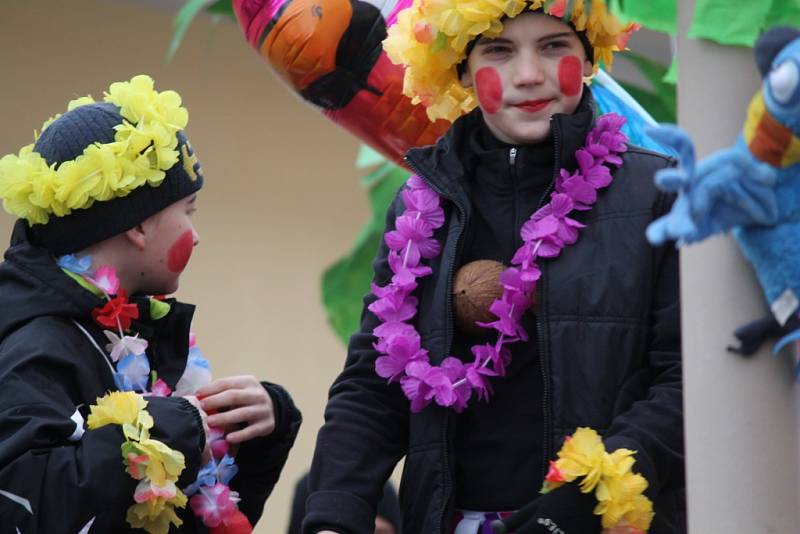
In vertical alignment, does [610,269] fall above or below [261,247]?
above

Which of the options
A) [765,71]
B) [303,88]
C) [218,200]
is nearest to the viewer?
[765,71]

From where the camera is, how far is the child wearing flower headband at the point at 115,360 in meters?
2.76

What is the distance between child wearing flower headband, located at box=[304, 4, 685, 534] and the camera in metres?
2.59

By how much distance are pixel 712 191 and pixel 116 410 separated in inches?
55.5

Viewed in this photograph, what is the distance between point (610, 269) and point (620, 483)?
41 centimetres

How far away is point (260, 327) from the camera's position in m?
7.91

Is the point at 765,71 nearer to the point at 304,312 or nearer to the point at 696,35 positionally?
the point at 696,35

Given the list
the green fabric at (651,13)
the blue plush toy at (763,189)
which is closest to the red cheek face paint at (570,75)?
the green fabric at (651,13)

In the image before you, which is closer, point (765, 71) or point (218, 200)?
point (765, 71)

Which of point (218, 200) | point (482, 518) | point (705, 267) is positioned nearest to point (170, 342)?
point (482, 518)

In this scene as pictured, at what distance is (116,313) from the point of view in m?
3.02

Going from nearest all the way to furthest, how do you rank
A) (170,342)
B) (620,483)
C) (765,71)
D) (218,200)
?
(765,71) → (620,483) → (170,342) → (218,200)

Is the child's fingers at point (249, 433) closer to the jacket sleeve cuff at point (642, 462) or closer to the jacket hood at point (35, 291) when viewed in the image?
the jacket hood at point (35, 291)

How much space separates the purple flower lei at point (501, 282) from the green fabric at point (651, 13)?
2.02ft
